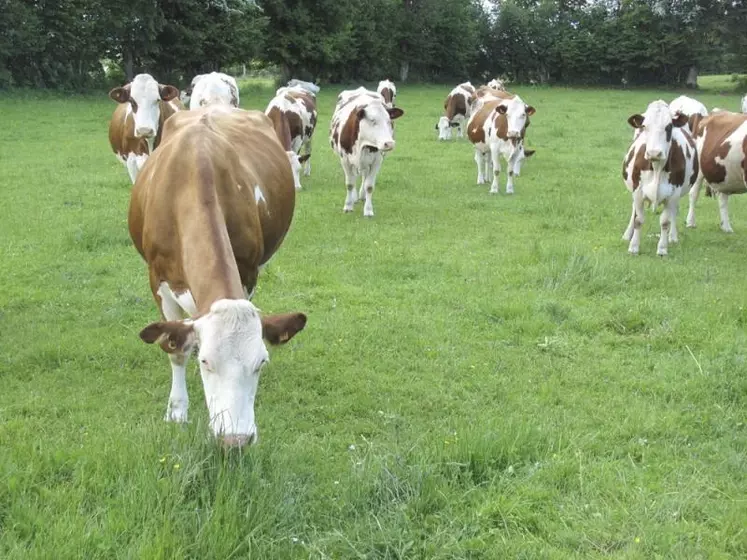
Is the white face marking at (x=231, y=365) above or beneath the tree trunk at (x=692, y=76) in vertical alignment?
beneath

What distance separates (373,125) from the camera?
36.4 feet

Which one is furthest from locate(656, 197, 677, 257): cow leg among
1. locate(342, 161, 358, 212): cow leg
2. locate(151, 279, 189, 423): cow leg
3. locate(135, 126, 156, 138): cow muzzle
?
locate(151, 279, 189, 423): cow leg

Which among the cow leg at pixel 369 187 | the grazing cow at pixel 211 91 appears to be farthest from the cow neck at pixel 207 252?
the grazing cow at pixel 211 91

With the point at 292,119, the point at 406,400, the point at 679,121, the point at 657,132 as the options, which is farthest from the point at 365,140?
the point at 406,400

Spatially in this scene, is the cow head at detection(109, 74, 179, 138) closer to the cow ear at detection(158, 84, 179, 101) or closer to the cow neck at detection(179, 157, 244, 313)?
the cow ear at detection(158, 84, 179, 101)

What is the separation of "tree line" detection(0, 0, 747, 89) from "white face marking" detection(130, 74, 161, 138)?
17050 mm

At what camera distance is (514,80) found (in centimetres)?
4800

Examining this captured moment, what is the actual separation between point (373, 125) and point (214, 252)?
7551 mm

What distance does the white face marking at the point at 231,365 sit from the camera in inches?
131

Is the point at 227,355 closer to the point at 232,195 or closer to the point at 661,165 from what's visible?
the point at 232,195

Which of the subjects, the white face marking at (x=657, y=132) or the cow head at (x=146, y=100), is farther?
the cow head at (x=146, y=100)

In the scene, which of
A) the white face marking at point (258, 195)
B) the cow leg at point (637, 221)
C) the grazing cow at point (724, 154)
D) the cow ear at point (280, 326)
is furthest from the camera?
the grazing cow at point (724, 154)

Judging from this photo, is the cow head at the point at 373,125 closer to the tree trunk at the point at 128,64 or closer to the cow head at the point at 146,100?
the cow head at the point at 146,100

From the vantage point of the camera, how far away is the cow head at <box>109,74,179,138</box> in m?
9.02
